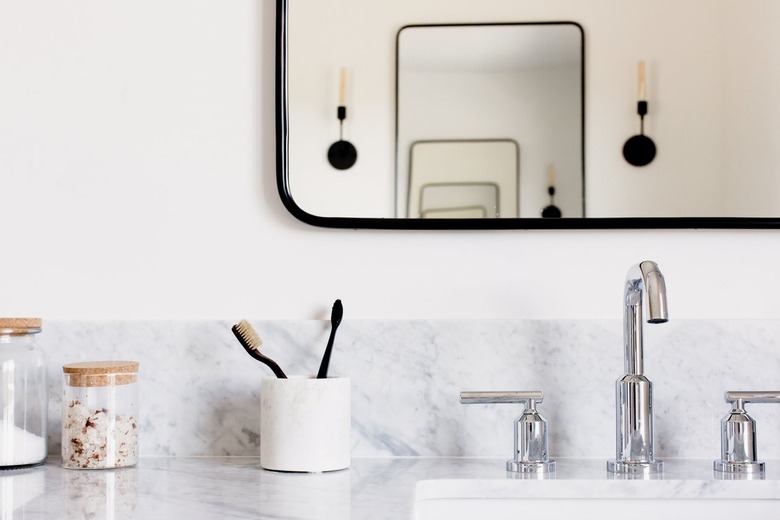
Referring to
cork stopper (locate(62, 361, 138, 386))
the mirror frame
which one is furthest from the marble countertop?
the mirror frame

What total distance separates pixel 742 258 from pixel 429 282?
447mm

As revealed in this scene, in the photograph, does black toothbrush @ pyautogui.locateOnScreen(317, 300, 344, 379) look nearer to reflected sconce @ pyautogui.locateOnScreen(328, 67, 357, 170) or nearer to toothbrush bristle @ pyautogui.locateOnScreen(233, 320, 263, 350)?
toothbrush bristle @ pyautogui.locateOnScreen(233, 320, 263, 350)

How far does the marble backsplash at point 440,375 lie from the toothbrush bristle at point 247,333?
90mm

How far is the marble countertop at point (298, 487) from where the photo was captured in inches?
34.1

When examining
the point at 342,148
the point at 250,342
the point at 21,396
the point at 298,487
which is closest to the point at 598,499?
the point at 298,487

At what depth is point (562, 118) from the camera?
123 centimetres

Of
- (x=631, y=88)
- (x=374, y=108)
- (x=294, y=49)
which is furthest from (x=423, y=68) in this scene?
(x=631, y=88)

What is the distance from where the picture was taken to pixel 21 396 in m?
1.13

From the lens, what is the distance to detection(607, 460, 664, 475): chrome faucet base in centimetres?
109

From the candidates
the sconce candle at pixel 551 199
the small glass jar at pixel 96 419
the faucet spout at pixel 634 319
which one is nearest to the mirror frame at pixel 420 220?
the sconce candle at pixel 551 199

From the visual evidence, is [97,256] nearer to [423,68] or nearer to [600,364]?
[423,68]

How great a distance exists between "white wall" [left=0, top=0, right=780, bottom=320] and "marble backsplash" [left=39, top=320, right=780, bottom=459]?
29 mm

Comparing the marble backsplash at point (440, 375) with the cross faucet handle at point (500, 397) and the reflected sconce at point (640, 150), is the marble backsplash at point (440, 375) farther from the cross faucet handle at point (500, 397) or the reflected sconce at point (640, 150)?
the reflected sconce at point (640, 150)

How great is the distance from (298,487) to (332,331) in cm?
25
